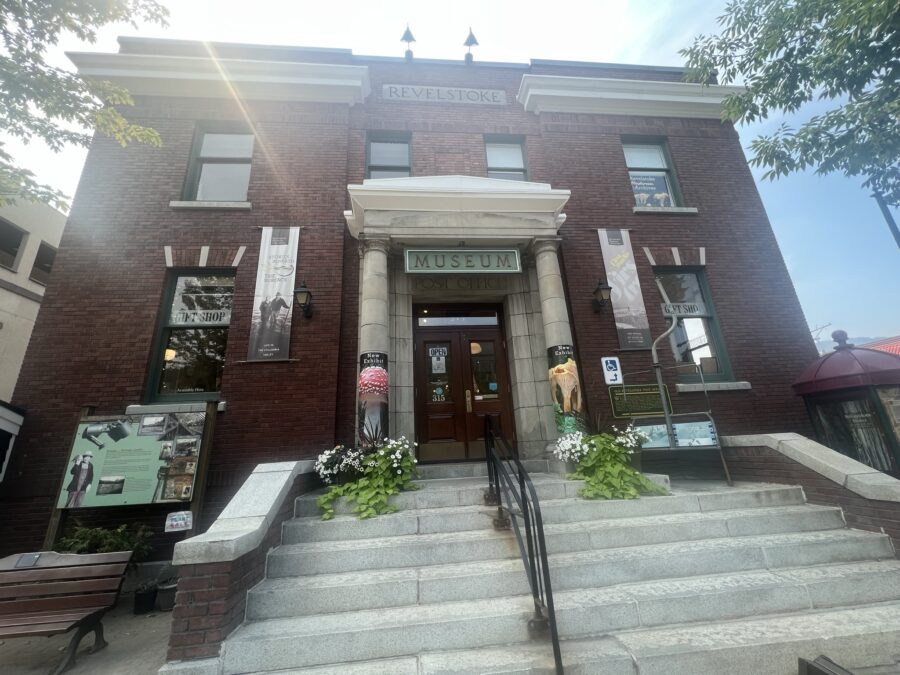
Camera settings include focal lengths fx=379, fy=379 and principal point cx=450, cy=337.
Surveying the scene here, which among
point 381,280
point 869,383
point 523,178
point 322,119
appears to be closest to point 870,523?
point 869,383

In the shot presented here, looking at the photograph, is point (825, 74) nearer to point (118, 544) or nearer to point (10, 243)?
point (118, 544)

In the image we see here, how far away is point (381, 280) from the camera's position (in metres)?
6.61

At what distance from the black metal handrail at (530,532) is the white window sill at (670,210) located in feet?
21.9

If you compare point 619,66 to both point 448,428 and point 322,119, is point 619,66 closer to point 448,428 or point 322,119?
point 322,119

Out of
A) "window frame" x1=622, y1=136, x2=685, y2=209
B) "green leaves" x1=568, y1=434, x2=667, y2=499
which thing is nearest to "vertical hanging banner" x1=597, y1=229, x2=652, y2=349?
"window frame" x1=622, y1=136, x2=685, y2=209

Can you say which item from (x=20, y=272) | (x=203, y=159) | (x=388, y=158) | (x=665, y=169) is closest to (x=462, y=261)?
(x=388, y=158)

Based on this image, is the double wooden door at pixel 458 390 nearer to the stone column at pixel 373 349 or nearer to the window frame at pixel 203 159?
the stone column at pixel 373 349

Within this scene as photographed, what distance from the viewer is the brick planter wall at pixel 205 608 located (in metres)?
2.90

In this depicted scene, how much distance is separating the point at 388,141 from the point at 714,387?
8984 mm

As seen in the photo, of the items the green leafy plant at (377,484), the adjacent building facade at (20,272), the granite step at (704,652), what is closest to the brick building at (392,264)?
the green leafy plant at (377,484)

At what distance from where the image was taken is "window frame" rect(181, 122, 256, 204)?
318 inches

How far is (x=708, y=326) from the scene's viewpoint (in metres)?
8.19

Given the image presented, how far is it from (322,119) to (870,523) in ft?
36.9

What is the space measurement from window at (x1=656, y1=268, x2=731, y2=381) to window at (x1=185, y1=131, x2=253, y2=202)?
9552mm
